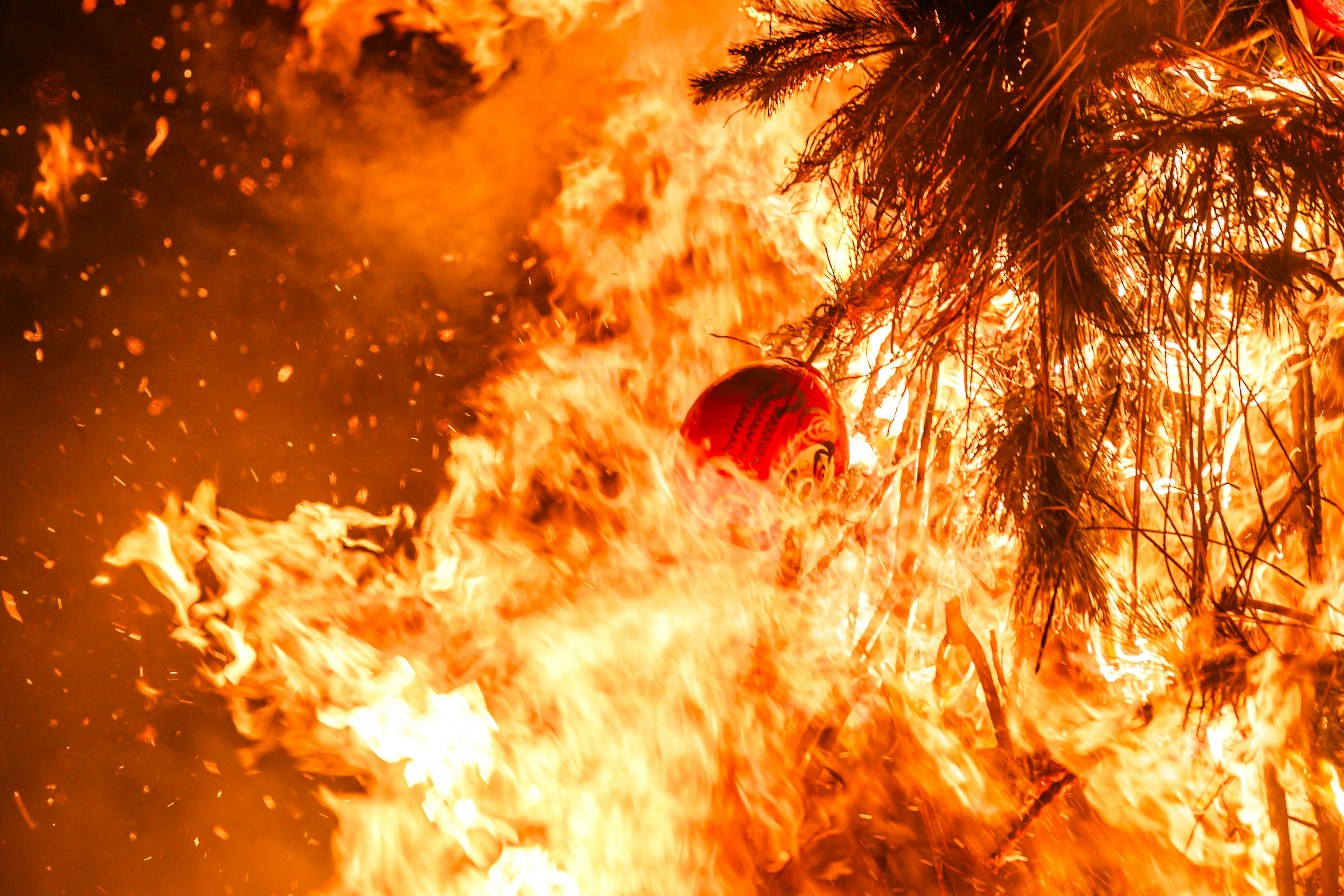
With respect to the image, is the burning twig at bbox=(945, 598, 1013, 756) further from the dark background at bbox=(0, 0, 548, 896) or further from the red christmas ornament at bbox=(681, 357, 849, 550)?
the dark background at bbox=(0, 0, 548, 896)

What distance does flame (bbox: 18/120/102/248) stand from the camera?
116 inches

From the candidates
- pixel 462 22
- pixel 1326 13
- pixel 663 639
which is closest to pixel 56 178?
pixel 462 22

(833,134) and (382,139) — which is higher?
(833,134)

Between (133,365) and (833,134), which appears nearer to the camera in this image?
(833,134)

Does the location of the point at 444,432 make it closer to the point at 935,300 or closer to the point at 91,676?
the point at 91,676

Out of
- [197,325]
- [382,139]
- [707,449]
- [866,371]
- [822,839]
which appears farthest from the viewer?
[382,139]

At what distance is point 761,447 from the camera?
1784mm

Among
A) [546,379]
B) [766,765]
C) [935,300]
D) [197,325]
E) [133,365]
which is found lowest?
[766,765]

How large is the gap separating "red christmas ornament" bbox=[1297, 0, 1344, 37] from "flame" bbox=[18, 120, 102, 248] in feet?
12.1

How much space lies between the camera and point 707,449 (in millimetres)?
1816

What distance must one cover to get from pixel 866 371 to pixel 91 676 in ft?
10.4

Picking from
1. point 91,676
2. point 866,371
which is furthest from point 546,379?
point 91,676

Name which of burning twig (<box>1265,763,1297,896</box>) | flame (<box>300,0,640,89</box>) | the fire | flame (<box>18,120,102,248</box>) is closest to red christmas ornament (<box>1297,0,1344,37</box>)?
the fire

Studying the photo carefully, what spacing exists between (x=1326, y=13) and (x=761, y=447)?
4.21ft
